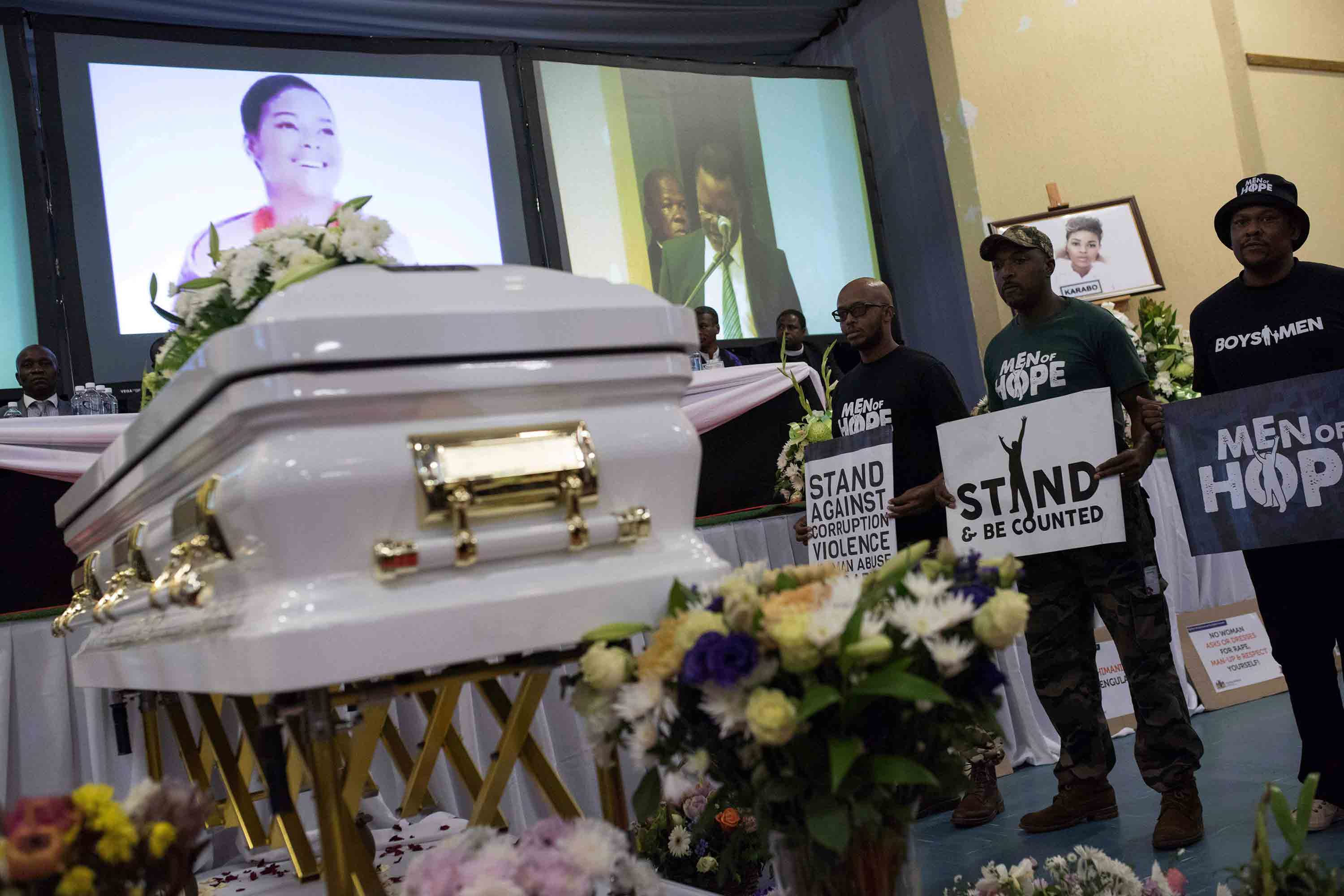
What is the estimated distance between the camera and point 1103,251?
7.33 m

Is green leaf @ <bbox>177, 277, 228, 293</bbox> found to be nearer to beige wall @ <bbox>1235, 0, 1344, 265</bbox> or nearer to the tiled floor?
the tiled floor

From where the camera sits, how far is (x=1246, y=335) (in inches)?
102

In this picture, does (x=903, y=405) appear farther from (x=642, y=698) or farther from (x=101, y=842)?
(x=101, y=842)

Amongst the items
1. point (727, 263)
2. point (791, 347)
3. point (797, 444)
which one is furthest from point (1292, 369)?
point (727, 263)

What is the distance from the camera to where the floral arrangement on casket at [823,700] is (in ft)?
3.38

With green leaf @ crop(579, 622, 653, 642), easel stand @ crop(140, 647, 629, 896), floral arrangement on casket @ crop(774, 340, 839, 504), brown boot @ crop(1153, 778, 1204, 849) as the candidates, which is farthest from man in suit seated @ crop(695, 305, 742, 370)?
green leaf @ crop(579, 622, 653, 642)

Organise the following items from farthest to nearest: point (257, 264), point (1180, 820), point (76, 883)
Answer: point (1180, 820)
point (257, 264)
point (76, 883)

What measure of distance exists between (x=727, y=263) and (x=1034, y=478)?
19.4 feet

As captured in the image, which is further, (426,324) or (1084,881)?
(1084,881)

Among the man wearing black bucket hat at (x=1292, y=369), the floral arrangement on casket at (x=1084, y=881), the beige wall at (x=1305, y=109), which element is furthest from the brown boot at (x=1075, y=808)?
the beige wall at (x=1305, y=109)

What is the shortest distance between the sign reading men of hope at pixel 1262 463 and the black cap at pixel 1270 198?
1.42 ft

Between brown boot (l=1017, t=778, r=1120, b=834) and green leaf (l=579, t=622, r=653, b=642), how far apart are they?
2.20 meters

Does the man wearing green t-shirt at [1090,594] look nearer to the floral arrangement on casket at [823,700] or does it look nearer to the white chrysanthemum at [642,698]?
the floral arrangement on casket at [823,700]

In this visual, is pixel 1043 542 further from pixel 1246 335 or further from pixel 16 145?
pixel 16 145
